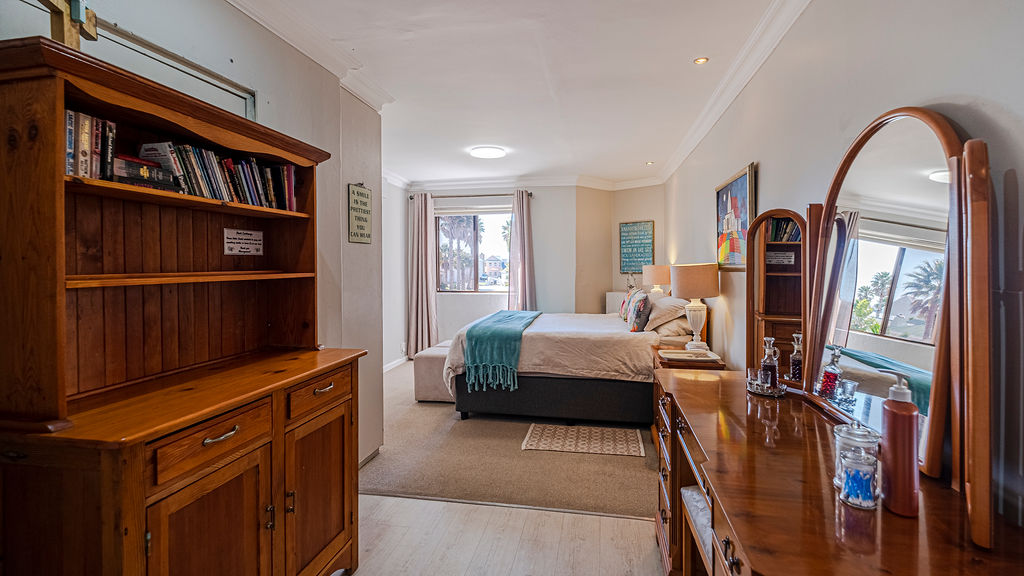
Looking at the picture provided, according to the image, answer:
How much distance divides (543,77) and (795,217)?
1801mm

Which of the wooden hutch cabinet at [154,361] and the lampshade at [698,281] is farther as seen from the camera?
the lampshade at [698,281]

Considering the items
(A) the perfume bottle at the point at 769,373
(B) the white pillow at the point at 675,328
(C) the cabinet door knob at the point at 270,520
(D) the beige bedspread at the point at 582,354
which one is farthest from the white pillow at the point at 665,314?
(C) the cabinet door knob at the point at 270,520

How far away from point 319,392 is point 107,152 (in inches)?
39.6

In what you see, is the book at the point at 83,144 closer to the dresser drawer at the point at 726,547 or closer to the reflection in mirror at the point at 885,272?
the dresser drawer at the point at 726,547

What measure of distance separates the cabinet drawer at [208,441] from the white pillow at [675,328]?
309cm

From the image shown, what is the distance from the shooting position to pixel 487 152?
15.7 ft

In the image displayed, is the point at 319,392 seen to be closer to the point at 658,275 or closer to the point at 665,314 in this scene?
the point at 665,314

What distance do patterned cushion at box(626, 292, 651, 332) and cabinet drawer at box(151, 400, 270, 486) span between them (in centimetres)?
305

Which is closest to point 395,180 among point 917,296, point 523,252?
point 523,252

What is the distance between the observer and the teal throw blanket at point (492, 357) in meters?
3.79

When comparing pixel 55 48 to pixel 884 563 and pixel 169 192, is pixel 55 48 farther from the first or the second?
pixel 884 563

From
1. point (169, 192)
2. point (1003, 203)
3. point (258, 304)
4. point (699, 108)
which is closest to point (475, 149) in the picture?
point (699, 108)

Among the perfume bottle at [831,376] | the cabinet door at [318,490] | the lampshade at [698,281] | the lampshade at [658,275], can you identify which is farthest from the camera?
the lampshade at [658,275]

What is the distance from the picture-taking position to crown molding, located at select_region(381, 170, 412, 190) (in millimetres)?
5859
